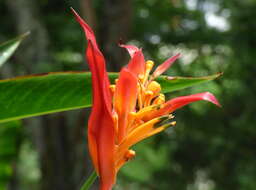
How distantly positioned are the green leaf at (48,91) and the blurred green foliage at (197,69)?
5.39 feet

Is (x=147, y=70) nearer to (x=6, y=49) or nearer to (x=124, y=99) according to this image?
(x=124, y=99)

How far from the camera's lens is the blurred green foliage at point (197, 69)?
10.4 ft

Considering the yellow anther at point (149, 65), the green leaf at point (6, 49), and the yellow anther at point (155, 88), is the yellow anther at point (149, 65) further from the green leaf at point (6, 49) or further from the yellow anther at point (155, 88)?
the green leaf at point (6, 49)

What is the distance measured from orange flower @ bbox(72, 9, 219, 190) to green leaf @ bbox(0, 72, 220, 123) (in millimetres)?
93

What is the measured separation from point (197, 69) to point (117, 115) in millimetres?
2636

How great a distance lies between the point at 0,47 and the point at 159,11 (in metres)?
2.69

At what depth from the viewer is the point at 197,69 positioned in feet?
9.95

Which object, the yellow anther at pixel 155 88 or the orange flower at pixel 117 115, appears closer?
the orange flower at pixel 117 115

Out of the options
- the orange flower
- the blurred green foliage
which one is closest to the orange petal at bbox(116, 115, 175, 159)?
the orange flower

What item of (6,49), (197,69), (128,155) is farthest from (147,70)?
(197,69)

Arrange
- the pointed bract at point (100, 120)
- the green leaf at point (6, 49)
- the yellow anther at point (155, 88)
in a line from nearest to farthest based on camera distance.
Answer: the pointed bract at point (100, 120) → the yellow anther at point (155, 88) → the green leaf at point (6, 49)

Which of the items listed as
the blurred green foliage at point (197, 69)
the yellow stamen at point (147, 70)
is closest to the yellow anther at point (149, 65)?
the yellow stamen at point (147, 70)

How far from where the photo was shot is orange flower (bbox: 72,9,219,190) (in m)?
0.39

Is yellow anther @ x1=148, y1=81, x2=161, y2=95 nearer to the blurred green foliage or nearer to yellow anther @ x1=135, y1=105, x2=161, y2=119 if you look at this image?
yellow anther @ x1=135, y1=105, x2=161, y2=119
